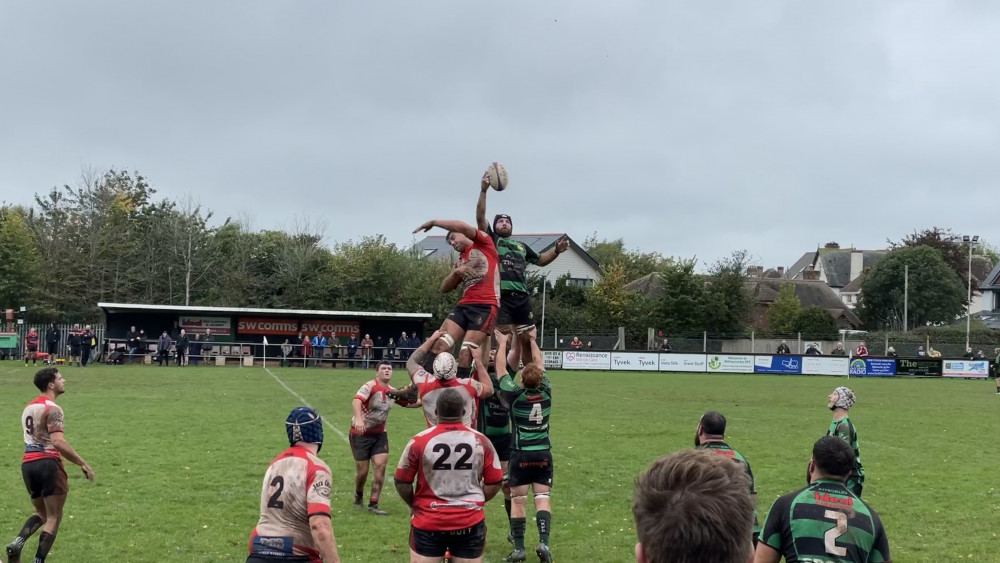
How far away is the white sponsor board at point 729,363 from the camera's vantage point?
4828 cm

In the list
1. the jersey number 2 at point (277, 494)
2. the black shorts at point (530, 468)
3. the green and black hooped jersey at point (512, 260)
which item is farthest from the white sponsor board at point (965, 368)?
the jersey number 2 at point (277, 494)

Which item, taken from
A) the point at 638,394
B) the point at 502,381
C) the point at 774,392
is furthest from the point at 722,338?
the point at 502,381

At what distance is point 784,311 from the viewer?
238 feet

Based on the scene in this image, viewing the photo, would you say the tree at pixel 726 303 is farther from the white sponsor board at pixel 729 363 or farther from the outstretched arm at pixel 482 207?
the outstretched arm at pixel 482 207

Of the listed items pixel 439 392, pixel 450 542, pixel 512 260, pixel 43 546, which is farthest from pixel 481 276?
pixel 43 546

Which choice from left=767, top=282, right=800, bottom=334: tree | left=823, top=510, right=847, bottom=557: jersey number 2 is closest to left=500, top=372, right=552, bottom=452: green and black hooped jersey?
left=823, top=510, right=847, bottom=557: jersey number 2

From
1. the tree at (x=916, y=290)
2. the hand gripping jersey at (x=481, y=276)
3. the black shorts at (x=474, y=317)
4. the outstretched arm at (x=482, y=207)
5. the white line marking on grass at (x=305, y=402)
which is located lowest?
the white line marking on grass at (x=305, y=402)

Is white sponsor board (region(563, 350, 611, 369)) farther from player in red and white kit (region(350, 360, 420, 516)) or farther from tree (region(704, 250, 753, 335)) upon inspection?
player in red and white kit (region(350, 360, 420, 516))

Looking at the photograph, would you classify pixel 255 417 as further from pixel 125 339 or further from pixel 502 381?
pixel 125 339

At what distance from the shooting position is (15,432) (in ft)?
60.0

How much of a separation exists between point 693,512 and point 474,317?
7.58 metres

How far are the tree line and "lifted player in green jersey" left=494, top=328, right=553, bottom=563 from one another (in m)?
48.9

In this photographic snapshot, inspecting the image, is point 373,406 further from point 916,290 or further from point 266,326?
point 916,290

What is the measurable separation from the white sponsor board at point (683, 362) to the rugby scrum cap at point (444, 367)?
4120 centimetres
